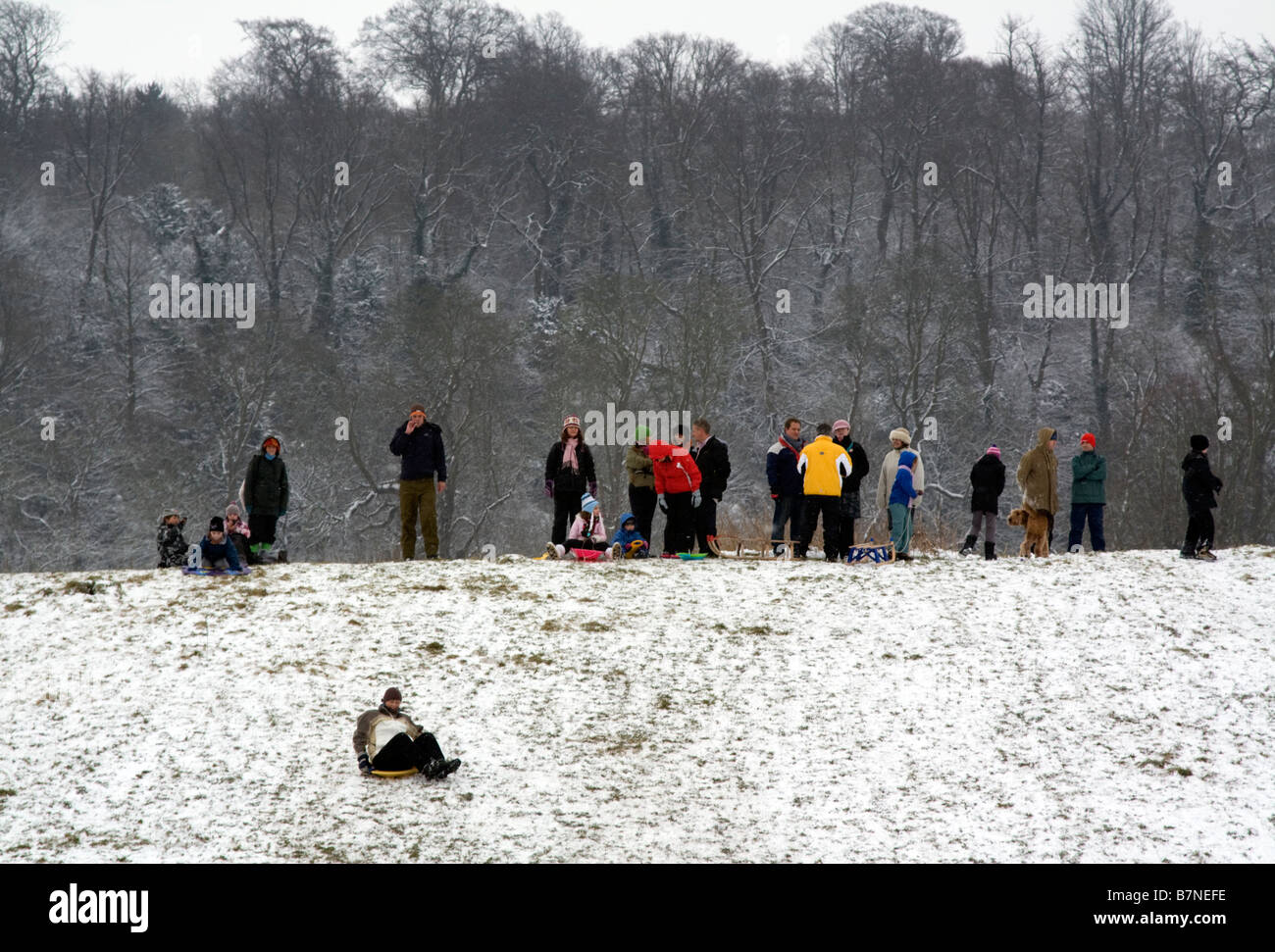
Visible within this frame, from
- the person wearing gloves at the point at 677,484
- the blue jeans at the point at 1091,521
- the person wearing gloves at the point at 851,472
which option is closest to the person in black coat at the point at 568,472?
the person wearing gloves at the point at 677,484

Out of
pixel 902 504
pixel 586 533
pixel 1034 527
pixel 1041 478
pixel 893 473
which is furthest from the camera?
pixel 1034 527

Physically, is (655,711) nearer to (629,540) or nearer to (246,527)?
(629,540)

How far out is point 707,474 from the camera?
17.8m

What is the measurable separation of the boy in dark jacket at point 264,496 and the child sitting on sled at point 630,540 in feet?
14.5

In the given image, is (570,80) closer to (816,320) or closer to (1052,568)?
(816,320)

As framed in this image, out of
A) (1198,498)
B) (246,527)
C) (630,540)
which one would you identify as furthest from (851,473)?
(246,527)

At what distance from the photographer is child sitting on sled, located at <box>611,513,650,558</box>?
701 inches

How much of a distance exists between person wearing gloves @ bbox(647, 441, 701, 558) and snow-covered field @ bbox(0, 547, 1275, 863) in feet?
2.46

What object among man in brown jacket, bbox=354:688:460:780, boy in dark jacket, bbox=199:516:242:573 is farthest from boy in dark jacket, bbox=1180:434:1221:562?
boy in dark jacket, bbox=199:516:242:573

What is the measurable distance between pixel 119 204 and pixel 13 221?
5.02 m

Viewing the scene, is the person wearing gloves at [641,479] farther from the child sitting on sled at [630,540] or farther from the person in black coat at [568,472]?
the person in black coat at [568,472]

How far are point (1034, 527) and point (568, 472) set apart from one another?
258 inches

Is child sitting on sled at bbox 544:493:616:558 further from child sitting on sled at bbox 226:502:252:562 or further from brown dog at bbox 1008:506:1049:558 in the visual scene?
brown dog at bbox 1008:506:1049:558

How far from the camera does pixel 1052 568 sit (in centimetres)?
1706
